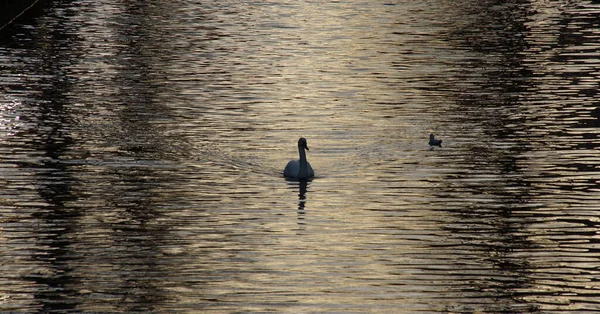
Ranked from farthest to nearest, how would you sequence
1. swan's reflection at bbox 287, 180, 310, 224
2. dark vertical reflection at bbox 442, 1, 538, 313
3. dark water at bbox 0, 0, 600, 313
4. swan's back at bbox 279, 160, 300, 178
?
1. swan's back at bbox 279, 160, 300, 178
2. swan's reflection at bbox 287, 180, 310, 224
3. dark vertical reflection at bbox 442, 1, 538, 313
4. dark water at bbox 0, 0, 600, 313

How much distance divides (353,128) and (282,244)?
1231cm

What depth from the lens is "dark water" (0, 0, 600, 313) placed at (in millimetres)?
19219

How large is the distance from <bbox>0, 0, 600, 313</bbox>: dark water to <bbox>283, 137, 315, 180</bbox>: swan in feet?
1.08

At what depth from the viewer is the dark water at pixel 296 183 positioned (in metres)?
19.2

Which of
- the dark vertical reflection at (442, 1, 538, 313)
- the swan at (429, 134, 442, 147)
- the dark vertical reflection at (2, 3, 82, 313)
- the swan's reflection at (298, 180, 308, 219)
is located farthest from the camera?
the swan at (429, 134, 442, 147)

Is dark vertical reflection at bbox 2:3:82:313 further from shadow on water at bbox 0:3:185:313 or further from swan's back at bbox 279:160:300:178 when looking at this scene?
swan's back at bbox 279:160:300:178

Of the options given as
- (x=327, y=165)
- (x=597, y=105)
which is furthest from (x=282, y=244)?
(x=597, y=105)

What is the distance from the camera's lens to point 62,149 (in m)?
30.7

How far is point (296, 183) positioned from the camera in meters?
27.4

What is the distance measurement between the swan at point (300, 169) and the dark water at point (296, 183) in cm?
33

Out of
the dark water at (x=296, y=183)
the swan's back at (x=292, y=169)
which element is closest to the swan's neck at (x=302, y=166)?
the swan's back at (x=292, y=169)

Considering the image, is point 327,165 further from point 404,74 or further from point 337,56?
point 337,56

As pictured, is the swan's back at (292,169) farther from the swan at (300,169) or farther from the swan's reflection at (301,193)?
the swan's reflection at (301,193)

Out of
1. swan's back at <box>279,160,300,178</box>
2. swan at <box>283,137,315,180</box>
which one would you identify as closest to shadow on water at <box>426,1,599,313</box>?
swan at <box>283,137,315,180</box>
